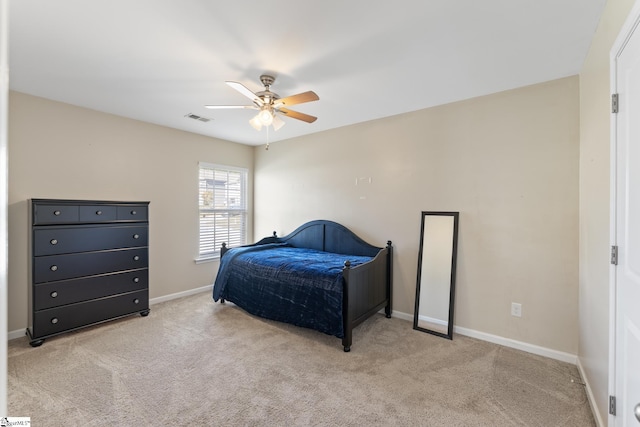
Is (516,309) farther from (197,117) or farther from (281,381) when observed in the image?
(197,117)

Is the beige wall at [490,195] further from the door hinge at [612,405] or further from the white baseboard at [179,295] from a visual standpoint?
the white baseboard at [179,295]

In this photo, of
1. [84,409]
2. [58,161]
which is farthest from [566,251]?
[58,161]

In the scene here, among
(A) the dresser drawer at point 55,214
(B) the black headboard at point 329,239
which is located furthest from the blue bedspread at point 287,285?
(A) the dresser drawer at point 55,214

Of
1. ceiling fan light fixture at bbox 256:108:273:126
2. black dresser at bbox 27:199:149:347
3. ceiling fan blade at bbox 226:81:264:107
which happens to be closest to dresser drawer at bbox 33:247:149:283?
black dresser at bbox 27:199:149:347

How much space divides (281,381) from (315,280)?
0.93 meters

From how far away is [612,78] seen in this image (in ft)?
4.85

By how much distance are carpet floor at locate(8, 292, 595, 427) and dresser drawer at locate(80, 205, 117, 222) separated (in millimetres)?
1147

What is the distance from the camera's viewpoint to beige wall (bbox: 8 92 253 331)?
287cm

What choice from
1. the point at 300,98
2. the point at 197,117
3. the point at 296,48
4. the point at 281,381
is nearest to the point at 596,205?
the point at 300,98

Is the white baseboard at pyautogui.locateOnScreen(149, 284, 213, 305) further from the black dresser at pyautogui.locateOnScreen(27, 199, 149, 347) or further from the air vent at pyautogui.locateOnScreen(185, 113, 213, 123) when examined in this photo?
the air vent at pyautogui.locateOnScreen(185, 113, 213, 123)

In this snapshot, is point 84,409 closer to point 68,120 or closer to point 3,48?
point 3,48

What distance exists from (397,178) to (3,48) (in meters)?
3.37

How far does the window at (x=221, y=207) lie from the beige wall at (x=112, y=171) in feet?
0.45

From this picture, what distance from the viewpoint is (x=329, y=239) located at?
13.3 ft
